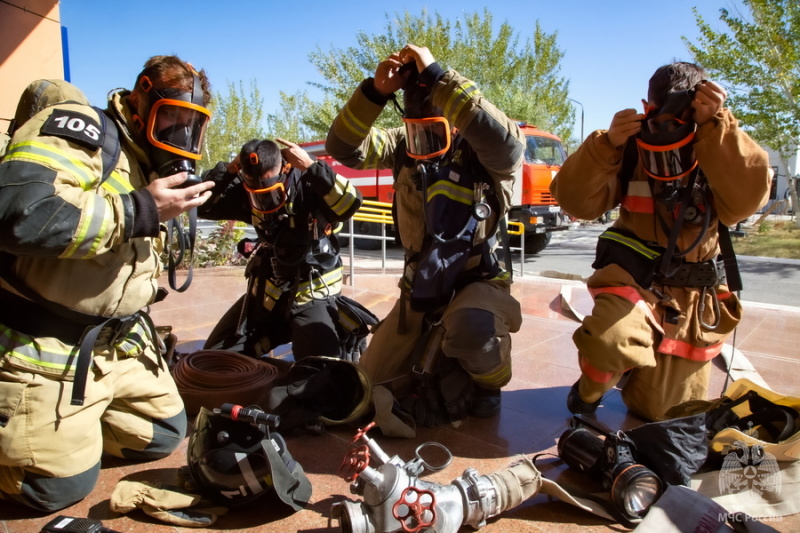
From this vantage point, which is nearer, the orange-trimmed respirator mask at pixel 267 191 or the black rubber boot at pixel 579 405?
the black rubber boot at pixel 579 405

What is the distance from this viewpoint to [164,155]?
7.64 feet

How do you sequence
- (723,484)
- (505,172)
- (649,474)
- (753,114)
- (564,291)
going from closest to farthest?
(649,474), (723,484), (505,172), (564,291), (753,114)

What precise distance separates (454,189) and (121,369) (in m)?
1.72

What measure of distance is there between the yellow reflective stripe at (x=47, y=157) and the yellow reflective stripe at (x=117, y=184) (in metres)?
0.18

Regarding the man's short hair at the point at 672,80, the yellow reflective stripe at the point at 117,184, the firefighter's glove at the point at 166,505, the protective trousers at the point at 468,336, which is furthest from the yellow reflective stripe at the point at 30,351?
the man's short hair at the point at 672,80

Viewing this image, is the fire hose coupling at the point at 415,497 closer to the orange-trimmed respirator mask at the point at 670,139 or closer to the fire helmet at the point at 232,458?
the fire helmet at the point at 232,458

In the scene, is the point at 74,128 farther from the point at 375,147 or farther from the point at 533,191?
the point at 533,191

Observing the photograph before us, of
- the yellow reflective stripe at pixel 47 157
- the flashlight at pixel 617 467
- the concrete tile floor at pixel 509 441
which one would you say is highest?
Answer: the yellow reflective stripe at pixel 47 157

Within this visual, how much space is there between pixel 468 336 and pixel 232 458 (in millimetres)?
1165

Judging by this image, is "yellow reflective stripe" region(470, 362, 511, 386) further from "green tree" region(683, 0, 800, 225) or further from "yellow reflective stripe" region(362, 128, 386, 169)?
"green tree" region(683, 0, 800, 225)

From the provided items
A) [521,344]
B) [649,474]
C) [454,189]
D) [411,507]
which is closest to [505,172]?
[454,189]

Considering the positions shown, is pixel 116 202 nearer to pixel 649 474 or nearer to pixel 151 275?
pixel 151 275

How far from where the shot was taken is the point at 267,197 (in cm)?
337

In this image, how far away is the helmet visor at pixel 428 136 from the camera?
2.70 meters
